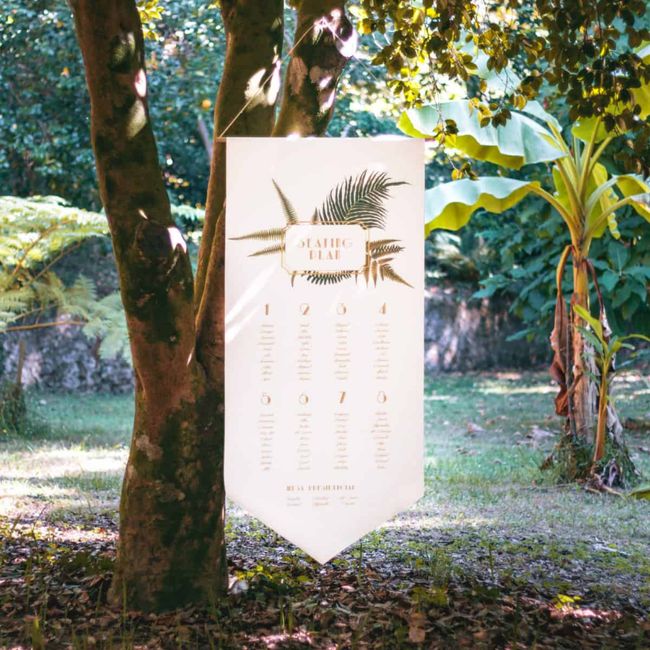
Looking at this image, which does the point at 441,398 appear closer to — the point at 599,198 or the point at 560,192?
the point at 560,192

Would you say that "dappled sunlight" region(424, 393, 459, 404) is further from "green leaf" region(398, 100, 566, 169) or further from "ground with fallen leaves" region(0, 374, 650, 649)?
"green leaf" region(398, 100, 566, 169)

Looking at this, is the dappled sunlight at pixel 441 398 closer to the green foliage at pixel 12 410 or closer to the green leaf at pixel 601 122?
the green foliage at pixel 12 410

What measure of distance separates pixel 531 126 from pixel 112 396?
8.65m

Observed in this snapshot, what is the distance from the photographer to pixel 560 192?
785 centimetres

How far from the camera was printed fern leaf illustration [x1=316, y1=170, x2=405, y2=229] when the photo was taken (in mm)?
3729

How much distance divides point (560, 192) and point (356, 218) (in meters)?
4.56

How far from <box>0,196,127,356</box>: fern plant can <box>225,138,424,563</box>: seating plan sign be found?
19.0 feet

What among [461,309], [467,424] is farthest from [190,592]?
[461,309]

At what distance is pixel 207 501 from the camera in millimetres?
4055

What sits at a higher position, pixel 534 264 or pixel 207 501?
pixel 534 264

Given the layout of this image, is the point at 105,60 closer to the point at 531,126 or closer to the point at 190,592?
the point at 190,592

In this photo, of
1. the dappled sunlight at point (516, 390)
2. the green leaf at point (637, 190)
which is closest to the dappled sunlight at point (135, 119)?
the green leaf at point (637, 190)

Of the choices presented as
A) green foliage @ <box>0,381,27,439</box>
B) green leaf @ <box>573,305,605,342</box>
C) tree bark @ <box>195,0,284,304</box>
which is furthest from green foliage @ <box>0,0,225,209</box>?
tree bark @ <box>195,0,284,304</box>

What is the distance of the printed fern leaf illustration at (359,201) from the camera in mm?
3729
